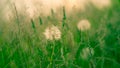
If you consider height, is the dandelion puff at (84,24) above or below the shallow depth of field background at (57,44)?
above

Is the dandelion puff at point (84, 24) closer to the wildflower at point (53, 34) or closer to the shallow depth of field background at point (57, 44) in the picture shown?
the shallow depth of field background at point (57, 44)

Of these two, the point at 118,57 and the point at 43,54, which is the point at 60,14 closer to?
the point at 118,57

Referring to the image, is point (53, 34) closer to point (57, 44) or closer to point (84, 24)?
point (57, 44)

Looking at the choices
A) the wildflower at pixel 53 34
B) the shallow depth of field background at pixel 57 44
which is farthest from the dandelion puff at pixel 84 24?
the wildflower at pixel 53 34

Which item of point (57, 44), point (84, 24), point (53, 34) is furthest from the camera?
point (84, 24)

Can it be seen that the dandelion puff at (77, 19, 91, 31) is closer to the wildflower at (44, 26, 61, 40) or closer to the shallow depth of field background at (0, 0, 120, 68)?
the shallow depth of field background at (0, 0, 120, 68)

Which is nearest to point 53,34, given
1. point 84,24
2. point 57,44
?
point 57,44

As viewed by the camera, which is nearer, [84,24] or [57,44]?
[57,44]

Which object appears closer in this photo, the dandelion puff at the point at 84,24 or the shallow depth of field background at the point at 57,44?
the shallow depth of field background at the point at 57,44

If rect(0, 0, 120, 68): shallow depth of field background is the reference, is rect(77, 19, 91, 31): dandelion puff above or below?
above

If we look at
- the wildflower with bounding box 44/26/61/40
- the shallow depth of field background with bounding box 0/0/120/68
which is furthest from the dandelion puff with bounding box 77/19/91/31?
the wildflower with bounding box 44/26/61/40

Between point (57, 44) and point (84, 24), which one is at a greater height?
point (84, 24)

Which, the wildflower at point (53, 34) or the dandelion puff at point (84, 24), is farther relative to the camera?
the dandelion puff at point (84, 24)

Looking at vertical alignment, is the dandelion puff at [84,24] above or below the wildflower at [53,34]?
above
